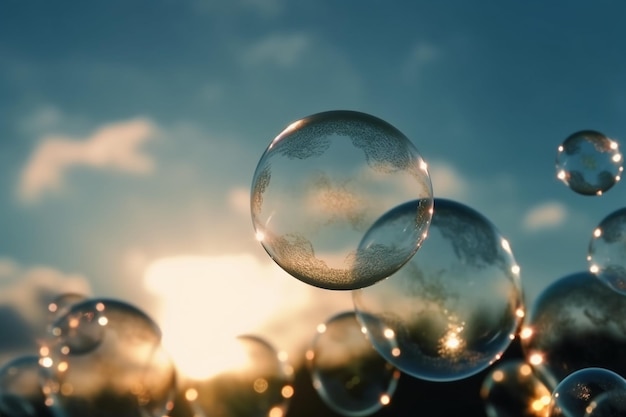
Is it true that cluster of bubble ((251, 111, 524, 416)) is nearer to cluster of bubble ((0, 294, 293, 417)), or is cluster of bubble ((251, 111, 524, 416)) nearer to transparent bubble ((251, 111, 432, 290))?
transparent bubble ((251, 111, 432, 290))

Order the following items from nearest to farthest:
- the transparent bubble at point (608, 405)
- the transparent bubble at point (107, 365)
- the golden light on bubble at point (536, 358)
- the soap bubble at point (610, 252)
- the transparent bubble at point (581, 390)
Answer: the transparent bubble at point (608, 405) → the transparent bubble at point (581, 390) → the transparent bubble at point (107, 365) → the golden light on bubble at point (536, 358) → the soap bubble at point (610, 252)

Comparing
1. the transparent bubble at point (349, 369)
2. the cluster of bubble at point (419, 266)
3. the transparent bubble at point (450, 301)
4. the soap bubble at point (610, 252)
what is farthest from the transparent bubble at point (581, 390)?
the transparent bubble at point (349, 369)

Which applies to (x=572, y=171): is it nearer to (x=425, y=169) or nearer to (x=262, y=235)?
(x=425, y=169)

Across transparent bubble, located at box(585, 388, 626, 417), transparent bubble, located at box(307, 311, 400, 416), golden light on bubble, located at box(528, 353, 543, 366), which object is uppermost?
transparent bubble, located at box(307, 311, 400, 416)

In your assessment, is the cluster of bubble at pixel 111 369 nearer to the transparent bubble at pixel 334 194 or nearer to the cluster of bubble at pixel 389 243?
the cluster of bubble at pixel 389 243

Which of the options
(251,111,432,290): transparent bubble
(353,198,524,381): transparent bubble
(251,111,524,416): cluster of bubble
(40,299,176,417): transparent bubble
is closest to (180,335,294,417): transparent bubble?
(40,299,176,417): transparent bubble

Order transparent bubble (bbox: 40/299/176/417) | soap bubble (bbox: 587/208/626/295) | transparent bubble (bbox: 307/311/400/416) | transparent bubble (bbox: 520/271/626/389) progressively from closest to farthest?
transparent bubble (bbox: 520/271/626/389) < transparent bubble (bbox: 40/299/176/417) < soap bubble (bbox: 587/208/626/295) < transparent bubble (bbox: 307/311/400/416)

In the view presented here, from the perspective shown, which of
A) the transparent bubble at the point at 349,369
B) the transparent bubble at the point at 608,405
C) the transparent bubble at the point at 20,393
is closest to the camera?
the transparent bubble at the point at 608,405
